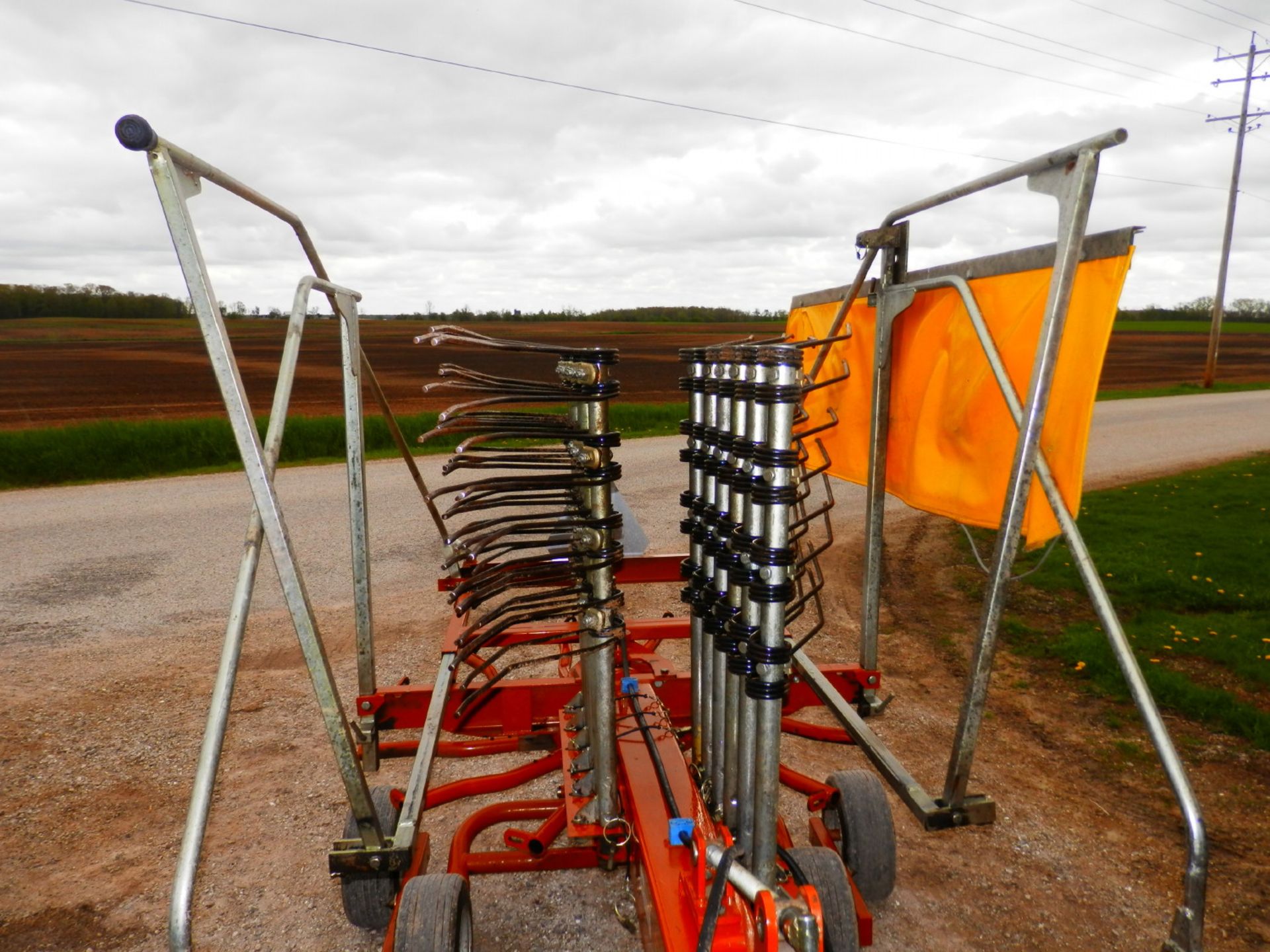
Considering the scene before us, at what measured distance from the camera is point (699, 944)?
1776 millimetres

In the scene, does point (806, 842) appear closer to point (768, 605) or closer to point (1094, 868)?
A: point (1094, 868)

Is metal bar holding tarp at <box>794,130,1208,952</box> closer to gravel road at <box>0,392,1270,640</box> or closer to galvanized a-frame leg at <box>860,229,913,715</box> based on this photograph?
galvanized a-frame leg at <box>860,229,913,715</box>

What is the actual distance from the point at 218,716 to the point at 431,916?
1007 mm

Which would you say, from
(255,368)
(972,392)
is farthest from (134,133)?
(255,368)

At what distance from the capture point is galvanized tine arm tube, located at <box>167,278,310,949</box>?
5.45 ft

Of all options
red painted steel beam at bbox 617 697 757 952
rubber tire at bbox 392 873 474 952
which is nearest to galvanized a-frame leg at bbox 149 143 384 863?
rubber tire at bbox 392 873 474 952

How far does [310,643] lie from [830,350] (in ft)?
8.64

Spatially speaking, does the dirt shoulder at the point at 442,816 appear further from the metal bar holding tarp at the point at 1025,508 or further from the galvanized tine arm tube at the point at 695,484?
the galvanized tine arm tube at the point at 695,484

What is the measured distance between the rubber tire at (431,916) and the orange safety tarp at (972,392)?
6.51 feet

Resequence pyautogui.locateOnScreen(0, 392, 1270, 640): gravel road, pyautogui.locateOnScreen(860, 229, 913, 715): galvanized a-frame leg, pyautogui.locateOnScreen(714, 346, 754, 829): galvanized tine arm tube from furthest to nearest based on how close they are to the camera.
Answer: pyautogui.locateOnScreen(0, 392, 1270, 640): gravel road → pyautogui.locateOnScreen(860, 229, 913, 715): galvanized a-frame leg → pyautogui.locateOnScreen(714, 346, 754, 829): galvanized tine arm tube

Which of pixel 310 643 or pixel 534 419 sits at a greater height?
pixel 534 419

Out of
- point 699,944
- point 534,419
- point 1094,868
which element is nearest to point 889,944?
point 1094,868

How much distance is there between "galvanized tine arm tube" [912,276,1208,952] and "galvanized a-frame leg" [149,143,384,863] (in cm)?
185

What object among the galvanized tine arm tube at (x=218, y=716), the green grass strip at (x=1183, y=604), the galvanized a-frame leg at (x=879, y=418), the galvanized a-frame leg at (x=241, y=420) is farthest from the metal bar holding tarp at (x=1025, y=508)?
the green grass strip at (x=1183, y=604)
